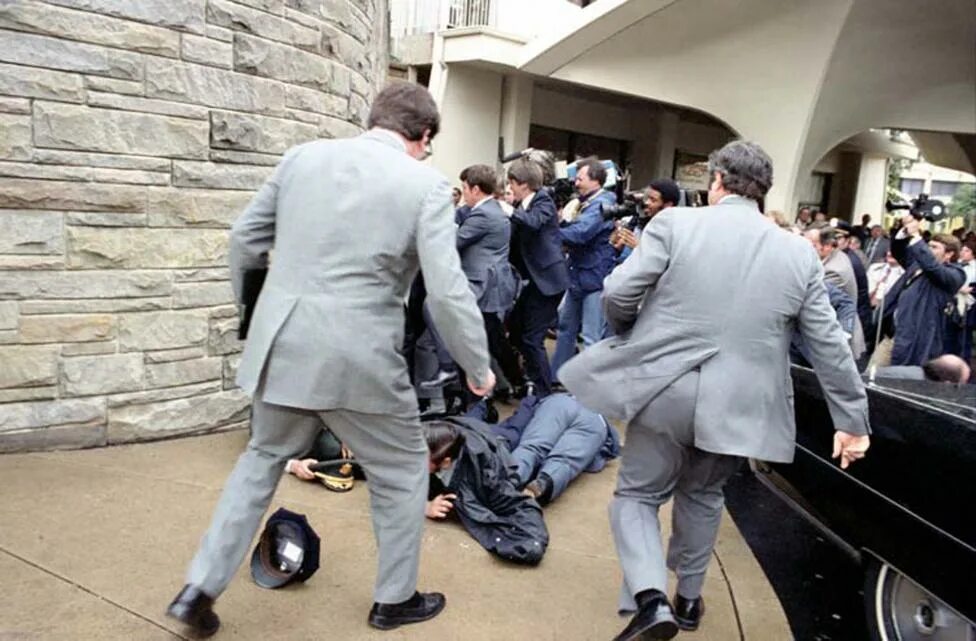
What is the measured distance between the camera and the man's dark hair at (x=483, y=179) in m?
5.20

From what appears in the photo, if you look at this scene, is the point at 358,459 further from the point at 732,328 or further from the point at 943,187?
the point at 943,187

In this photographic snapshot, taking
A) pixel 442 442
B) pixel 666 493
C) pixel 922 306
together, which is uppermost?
pixel 922 306

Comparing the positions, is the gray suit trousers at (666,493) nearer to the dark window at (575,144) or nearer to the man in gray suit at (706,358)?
the man in gray suit at (706,358)

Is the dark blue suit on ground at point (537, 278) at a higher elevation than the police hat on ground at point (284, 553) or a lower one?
higher

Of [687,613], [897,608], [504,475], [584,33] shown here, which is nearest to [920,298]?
[897,608]

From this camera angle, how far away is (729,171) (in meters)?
2.98

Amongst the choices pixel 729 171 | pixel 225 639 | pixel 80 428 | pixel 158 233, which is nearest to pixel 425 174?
pixel 729 171

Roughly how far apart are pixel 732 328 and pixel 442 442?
159cm

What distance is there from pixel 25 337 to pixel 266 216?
2.01m

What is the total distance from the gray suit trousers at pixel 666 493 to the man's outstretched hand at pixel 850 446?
0.35 metres

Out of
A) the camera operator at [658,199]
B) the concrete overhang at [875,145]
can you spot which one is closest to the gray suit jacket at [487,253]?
the camera operator at [658,199]

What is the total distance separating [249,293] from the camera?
9.45ft

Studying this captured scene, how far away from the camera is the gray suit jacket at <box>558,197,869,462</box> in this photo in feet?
9.17

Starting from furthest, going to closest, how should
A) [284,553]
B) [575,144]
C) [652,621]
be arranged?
[575,144] < [284,553] < [652,621]
